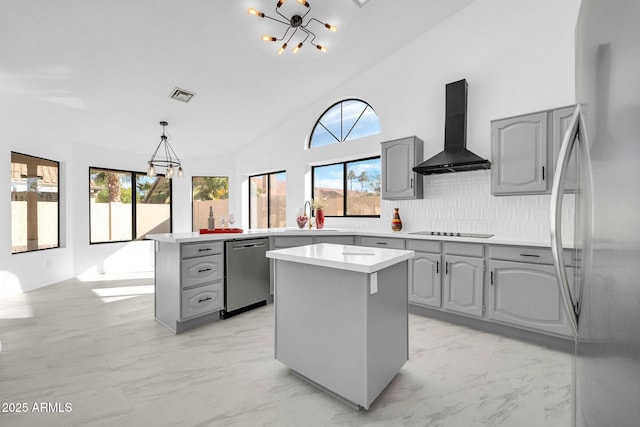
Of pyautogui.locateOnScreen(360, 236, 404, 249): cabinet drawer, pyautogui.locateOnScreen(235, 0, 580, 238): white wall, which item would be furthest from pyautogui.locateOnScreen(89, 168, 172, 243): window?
pyautogui.locateOnScreen(360, 236, 404, 249): cabinet drawer

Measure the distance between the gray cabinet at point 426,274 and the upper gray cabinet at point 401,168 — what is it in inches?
28.5

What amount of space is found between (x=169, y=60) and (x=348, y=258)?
3.16 metres

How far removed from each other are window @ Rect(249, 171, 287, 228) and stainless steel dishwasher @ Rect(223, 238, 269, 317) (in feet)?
6.93

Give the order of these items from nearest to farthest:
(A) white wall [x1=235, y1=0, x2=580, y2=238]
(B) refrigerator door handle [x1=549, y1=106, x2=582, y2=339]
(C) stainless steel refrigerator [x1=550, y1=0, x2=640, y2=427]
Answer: (C) stainless steel refrigerator [x1=550, y1=0, x2=640, y2=427]
(B) refrigerator door handle [x1=549, y1=106, x2=582, y2=339]
(A) white wall [x1=235, y1=0, x2=580, y2=238]

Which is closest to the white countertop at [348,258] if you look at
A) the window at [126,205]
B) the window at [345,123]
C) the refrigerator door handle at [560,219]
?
the refrigerator door handle at [560,219]

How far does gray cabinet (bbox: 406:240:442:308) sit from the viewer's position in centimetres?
313

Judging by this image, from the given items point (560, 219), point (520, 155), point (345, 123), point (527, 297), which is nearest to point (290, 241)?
point (345, 123)

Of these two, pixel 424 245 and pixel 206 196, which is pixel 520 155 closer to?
pixel 424 245

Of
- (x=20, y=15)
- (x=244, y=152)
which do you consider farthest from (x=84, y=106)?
(x=244, y=152)

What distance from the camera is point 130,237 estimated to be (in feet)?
19.6

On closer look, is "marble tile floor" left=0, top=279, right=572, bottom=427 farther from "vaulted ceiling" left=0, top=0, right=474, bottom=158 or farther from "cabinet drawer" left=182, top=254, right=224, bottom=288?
"vaulted ceiling" left=0, top=0, right=474, bottom=158

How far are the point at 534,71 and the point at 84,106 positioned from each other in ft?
18.1

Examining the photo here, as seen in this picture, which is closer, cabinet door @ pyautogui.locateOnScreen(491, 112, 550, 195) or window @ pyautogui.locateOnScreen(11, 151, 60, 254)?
cabinet door @ pyautogui.locateOnScreen(491, 112, 550, 195)

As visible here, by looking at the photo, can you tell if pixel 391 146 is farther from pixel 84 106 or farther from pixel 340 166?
pixel 84 106
